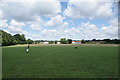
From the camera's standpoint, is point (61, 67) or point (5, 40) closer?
point (61, 67)

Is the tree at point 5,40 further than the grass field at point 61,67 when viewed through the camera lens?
Yes

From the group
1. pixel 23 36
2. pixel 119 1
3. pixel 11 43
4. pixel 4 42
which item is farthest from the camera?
pixel 23 36

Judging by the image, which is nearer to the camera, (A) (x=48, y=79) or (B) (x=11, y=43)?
(A) (x=48, y=79)

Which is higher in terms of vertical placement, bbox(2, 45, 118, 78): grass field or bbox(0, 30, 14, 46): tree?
bbox(0, 30, 14, 46): tree

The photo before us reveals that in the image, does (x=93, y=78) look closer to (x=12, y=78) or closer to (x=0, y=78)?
(x=12, y=78)

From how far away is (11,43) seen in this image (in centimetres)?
6919

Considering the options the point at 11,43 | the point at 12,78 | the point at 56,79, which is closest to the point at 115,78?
the point at 56,79

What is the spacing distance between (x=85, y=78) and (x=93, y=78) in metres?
0.44

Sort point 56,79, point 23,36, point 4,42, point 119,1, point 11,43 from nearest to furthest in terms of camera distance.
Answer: point 56,79, point 119,1, point 4,42, point 11,43, point 23,36

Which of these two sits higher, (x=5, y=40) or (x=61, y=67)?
(x=5, y=40)

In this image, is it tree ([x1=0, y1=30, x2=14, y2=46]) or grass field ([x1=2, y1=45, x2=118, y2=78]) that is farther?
tree ([x1=0, y1=30, x2=14, y2=46])

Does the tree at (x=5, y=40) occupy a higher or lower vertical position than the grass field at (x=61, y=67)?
higher

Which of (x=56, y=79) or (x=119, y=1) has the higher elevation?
(x=119, y=1)

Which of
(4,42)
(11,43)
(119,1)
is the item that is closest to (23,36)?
(11,43)
